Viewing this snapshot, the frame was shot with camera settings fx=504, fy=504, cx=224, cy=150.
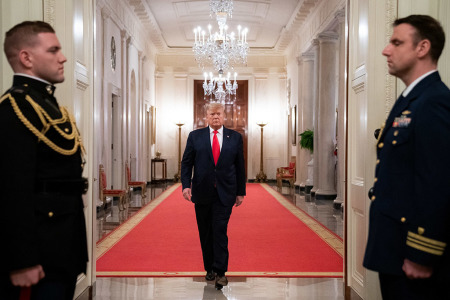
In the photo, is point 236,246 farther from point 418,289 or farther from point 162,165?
point 162,165

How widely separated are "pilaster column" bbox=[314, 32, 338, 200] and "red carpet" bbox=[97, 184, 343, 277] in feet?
8.88

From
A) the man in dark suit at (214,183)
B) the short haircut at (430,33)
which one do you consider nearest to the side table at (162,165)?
the man in dark suit at (214,183)

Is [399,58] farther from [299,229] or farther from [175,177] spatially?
[175,177]

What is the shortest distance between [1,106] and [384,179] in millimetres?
1686

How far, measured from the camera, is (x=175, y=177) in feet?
65.9

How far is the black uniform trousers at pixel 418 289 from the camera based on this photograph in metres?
2.11

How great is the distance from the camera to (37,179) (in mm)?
2184

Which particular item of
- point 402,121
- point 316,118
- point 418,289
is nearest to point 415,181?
point 402,121

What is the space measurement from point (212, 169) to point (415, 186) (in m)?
3.03

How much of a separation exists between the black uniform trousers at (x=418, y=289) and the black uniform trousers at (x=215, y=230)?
9.02 feet

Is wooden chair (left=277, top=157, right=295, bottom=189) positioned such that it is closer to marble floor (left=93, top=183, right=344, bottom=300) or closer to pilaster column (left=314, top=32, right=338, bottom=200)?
pilaster column (left=314, top=32, right=338, bottom=200)

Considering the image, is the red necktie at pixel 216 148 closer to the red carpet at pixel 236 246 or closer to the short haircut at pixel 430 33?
the red carpet at pixel 236 246

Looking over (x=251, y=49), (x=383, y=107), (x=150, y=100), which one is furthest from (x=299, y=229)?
(x=251, y=49)

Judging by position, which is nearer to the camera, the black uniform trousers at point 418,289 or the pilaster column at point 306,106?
the black uniform trousers at point 418,289
